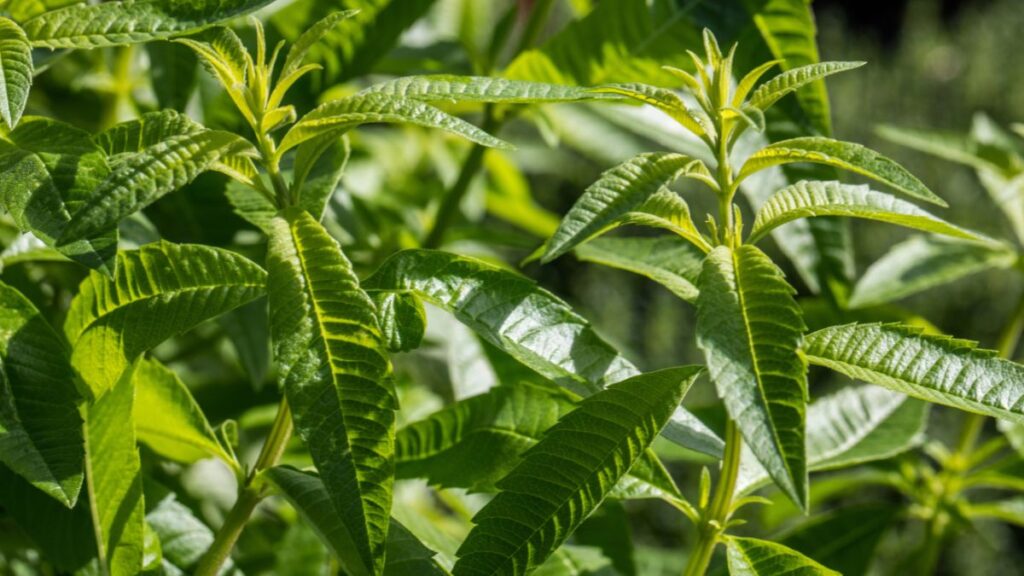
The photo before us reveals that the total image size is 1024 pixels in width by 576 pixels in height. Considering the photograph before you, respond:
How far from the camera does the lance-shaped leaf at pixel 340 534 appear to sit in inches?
24.1

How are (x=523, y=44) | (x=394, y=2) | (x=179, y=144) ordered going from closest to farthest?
(x=179, y=144) → (x=394, y=2) → (x=523, y=44)

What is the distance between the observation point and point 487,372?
3.60 feet

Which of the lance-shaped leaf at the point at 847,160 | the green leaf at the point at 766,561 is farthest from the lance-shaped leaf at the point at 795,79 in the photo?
the green leaf at the point at 766,561

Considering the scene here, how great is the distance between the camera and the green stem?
3.84ft

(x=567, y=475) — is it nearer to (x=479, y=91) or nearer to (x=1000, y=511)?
(x=479, y=91)

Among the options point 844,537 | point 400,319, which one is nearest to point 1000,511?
point 844,537

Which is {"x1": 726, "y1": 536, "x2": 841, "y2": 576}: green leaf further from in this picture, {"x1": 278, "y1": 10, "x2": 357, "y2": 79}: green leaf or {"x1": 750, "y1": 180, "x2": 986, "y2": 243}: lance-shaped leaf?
{"x1": 278, "y1": 10, "x2": 357, "y2": 79}: green leaf

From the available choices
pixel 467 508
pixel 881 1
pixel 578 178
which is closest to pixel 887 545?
pixel 578 178

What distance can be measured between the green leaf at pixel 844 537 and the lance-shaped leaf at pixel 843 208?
0.43m

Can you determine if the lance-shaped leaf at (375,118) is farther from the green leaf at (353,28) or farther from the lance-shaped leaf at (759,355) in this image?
the green leaf at (353,28)

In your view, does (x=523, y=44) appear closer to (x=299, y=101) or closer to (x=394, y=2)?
(x=394, y=2)

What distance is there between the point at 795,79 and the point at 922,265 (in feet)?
2.07

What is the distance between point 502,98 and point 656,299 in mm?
3981

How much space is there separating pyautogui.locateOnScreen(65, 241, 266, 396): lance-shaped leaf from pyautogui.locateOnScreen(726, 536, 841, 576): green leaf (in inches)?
11.9
